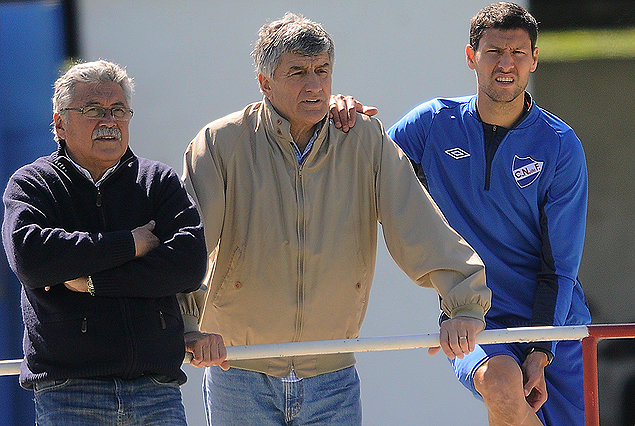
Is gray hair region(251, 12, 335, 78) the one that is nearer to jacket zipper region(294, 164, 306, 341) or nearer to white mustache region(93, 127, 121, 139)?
jacket zipper region(294, 164, 306, 341)

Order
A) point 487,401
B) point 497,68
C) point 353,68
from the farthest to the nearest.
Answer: point 353,68
point 497,68
point 487,401

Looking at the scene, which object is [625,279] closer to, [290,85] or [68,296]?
[290,85]

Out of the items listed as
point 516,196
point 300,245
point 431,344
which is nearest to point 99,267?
point 300,245

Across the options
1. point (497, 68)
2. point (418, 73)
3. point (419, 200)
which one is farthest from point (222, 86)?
point (419, 200)

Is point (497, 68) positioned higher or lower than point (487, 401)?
higher

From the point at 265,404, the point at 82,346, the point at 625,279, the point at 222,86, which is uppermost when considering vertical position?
the point at 222,86

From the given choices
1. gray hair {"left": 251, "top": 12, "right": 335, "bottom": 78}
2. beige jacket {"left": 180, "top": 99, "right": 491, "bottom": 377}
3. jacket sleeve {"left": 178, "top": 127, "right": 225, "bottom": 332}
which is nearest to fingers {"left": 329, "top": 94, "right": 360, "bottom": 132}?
beige jacket {"left": 180, "top": 99, "right": 491, "bottom": 377}

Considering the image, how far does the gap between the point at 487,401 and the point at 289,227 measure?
2.74ft

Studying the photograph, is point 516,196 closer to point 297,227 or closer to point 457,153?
point 457,153

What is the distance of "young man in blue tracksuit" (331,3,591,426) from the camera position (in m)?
2.95

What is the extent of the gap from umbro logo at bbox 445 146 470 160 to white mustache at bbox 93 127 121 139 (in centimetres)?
121

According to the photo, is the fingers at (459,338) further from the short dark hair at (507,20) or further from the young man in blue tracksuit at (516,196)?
the short dark hair at (507,20)

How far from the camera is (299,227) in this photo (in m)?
2.52

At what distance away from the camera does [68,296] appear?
2088 mm
